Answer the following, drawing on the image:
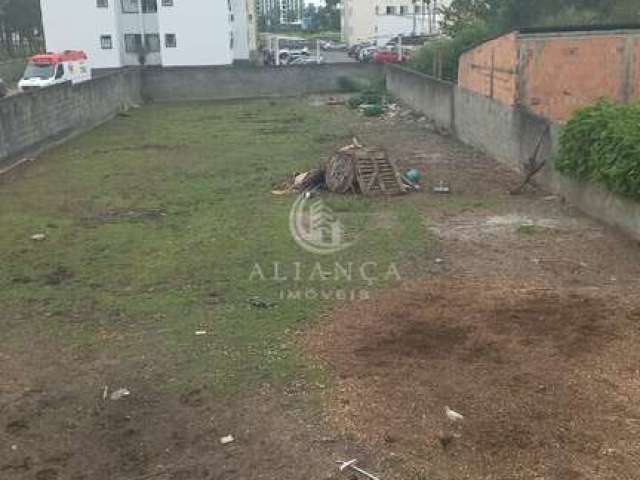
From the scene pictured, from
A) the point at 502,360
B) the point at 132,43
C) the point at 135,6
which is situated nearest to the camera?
the point at 502,360

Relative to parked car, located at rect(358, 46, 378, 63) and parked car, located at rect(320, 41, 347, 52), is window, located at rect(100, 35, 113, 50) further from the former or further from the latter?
parked car, located at rect(320, 41, 347, 52)

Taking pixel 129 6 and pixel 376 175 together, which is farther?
pixel 129 6

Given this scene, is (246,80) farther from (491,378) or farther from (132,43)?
(491,378)

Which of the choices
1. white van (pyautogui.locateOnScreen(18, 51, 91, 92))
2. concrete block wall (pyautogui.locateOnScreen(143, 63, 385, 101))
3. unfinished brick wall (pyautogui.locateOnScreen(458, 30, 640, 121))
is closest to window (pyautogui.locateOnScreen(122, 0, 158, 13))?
white van (pyautogui.locateOnScreen(18, 51, 91, 92))

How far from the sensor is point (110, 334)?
7.02 meters

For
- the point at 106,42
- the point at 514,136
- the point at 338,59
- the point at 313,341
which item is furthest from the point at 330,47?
the point at 313,341

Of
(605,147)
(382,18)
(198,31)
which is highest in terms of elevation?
(382,18)

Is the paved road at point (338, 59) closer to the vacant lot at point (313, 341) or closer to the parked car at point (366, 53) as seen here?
the parked car at point (366, 53)

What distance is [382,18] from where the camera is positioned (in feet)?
238

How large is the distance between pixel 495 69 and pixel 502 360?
11076mm

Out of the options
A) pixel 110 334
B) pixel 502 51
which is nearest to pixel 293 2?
pixel 502 51

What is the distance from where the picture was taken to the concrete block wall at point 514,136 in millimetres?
10117

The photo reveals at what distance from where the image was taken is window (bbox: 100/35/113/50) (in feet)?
144

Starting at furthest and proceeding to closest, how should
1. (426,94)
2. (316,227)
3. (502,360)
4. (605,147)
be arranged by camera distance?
(426,94), (316,227), (605,147), (502,360)
